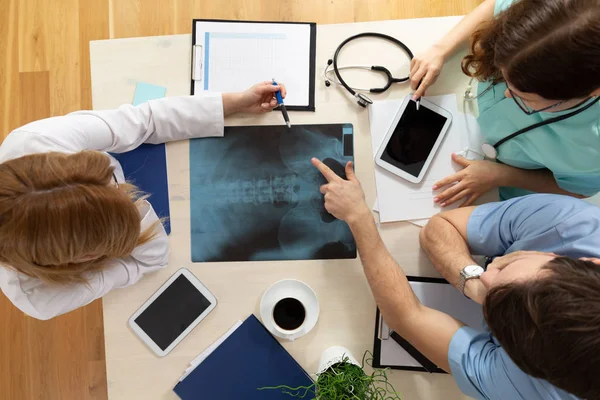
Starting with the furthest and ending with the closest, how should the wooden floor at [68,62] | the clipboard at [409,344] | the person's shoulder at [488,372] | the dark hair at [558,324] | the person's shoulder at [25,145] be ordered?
the wooden floor at [68,62], the clipboard at [409,344], the person's shoulder at [25,145], the person's shoulder at [488,372], the dark hair at [558,324]

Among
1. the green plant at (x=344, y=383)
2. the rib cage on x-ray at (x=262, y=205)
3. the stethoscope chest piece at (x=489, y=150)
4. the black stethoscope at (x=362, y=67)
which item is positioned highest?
the black stethoscope at (x=362, y=67)

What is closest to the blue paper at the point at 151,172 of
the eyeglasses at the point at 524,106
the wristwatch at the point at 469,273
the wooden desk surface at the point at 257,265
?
the wooden desk surface at the point at 257,265

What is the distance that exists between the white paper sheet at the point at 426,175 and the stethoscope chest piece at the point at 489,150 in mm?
19

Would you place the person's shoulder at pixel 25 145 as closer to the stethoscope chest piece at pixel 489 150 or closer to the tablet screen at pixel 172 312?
the tablet screen at pixel 172 312

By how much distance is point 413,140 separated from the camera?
40.3 inches

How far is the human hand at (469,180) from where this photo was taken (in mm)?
994

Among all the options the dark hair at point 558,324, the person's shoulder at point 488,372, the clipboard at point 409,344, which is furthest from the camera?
the clipboard at point 409,344

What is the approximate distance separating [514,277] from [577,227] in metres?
0.20

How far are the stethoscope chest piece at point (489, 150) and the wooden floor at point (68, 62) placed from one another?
69cm

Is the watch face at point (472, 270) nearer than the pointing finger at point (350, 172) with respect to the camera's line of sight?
Yes

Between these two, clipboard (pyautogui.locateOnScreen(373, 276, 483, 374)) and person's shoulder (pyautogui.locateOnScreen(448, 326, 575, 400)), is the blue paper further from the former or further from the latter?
person's shoulder (pyautogui.locateOnScreen(448, 326, 575, 400))

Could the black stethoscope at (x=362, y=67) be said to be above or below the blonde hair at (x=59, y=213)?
above

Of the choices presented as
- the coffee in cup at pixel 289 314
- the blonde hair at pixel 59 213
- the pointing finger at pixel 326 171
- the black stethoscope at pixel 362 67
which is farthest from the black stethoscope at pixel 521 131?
the blonde hair at pixel 59 213

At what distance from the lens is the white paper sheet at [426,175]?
102 centimetres
